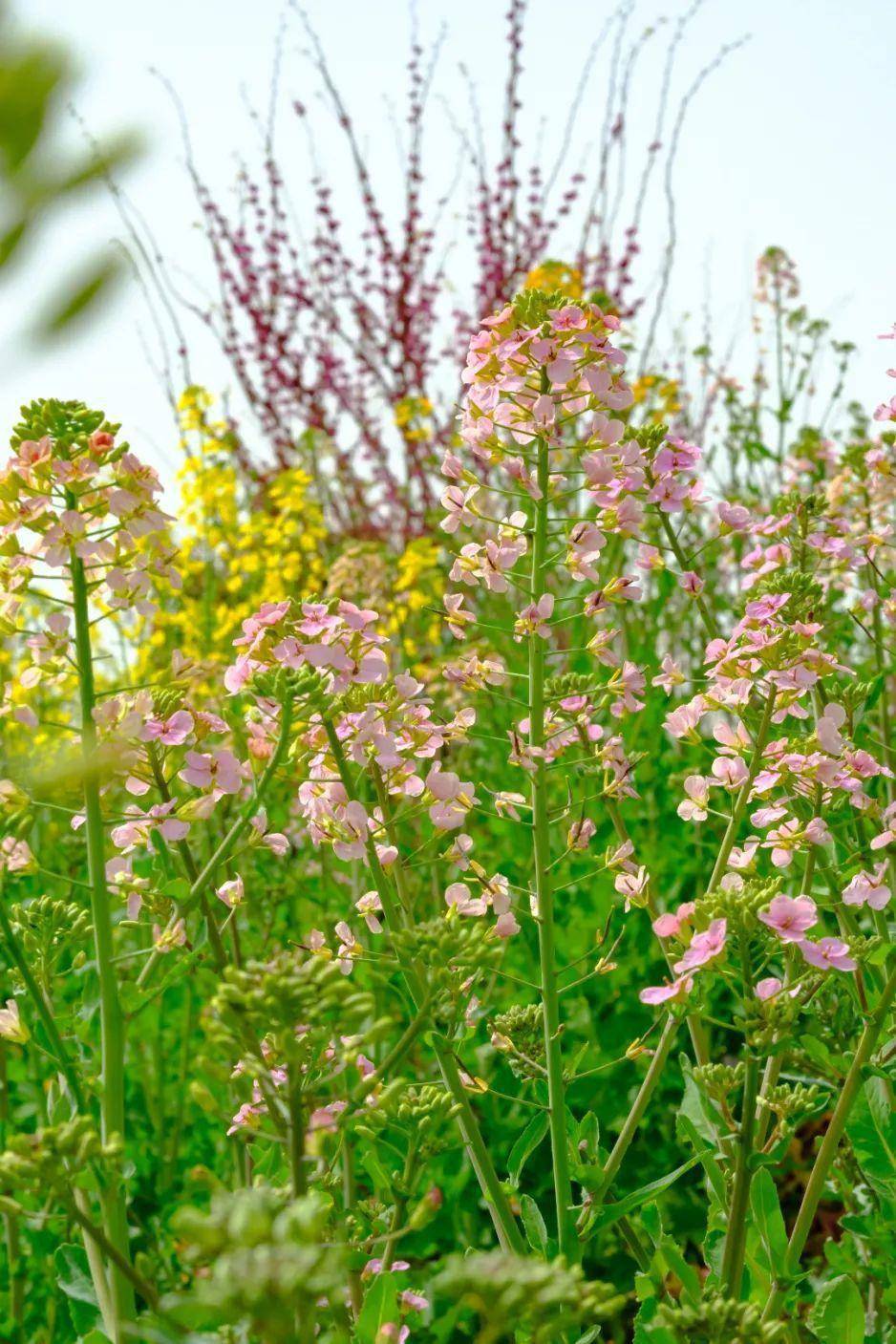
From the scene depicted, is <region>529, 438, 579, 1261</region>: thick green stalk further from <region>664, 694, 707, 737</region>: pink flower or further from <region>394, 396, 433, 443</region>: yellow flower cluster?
<region>394, 396, 433, 443</region>: yellow flower cluster

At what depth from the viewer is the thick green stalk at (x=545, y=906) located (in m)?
1.52

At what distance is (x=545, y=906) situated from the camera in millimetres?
1636

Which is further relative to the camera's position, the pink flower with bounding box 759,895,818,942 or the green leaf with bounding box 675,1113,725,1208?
the green leaf with bounding box 675,1113,725,1208

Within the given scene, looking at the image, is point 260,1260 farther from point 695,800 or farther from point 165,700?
point 695,800

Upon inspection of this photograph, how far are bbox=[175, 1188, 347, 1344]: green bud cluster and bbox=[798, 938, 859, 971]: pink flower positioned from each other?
0.65 meters

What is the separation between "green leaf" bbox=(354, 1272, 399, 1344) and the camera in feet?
4.21

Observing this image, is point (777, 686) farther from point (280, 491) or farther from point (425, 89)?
point (425, 89)

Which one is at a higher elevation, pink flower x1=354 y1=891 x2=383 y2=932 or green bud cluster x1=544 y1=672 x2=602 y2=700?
green bud cluster x1=544 y1=672 x2=602 y2=700

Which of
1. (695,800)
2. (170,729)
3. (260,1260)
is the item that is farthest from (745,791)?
(260,1260)

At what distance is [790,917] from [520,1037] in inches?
21.7

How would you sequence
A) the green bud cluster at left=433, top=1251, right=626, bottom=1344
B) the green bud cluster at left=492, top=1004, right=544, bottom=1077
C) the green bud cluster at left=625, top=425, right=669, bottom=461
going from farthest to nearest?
1. the green bud cluster at left=625, top=425, right=669, bottom=461
2. the green bud cluster at left=492, top=1004, right=544, bottom=1077
3. the green bud cluster at left=433, top=1251, right=626, bottom=1344

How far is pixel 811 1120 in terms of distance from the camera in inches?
129

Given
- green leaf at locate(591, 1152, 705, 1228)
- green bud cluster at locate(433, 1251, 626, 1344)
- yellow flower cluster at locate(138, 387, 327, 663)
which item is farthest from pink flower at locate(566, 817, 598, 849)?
yellow flower cluster at locate(138, 387, 327, 663)

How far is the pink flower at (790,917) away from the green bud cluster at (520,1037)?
457mm
